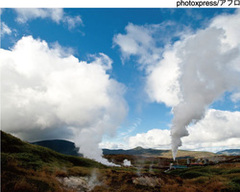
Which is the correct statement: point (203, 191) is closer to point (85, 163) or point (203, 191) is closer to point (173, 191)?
point (173, 191)

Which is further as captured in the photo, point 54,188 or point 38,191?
point 54,188

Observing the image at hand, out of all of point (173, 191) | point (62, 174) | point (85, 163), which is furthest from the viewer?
point (85, 163)

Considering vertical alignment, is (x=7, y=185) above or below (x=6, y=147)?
below

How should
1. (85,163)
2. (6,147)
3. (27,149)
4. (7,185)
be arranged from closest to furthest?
1. (7,185)
2. (6,147)
3. (27,149)
4. (85,163)

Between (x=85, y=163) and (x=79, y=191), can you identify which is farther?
(x=85, y=163)

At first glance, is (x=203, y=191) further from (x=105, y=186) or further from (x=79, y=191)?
(x=79, y=191)

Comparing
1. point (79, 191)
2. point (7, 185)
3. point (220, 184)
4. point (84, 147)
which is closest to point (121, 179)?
point (79, 191)

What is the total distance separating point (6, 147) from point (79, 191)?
1850cm

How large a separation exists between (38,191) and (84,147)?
4741 inches

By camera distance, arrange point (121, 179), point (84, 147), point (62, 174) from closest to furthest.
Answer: point (62, 174) → point (121, 179) → point (84, 147)

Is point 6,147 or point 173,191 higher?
point 6,147

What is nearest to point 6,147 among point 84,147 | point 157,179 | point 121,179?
point 121,179

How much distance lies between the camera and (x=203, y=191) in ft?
69.8

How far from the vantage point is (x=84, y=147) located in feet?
416
